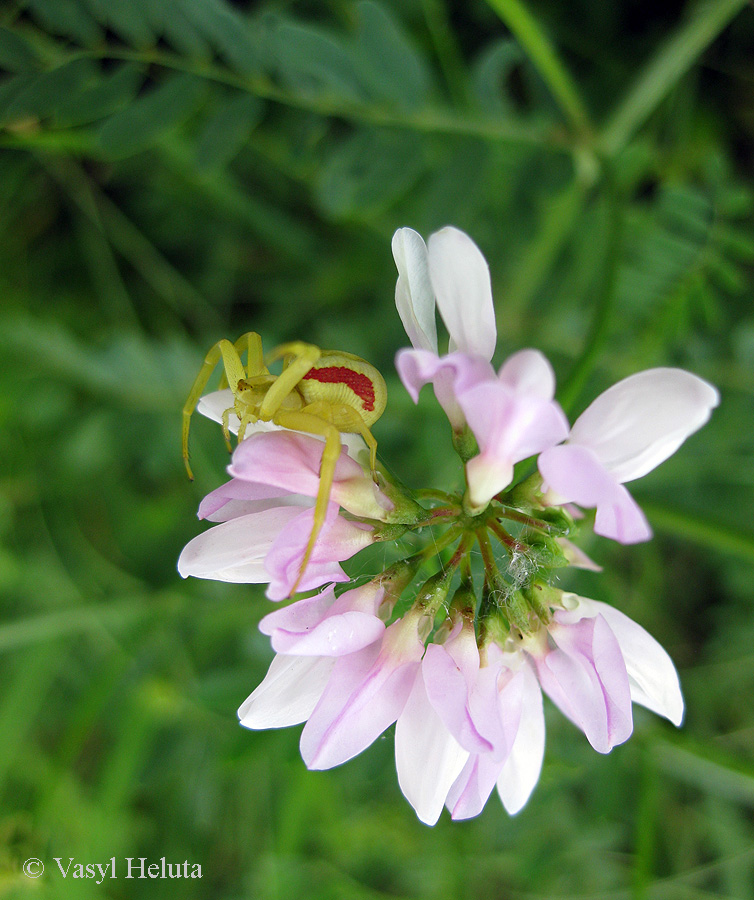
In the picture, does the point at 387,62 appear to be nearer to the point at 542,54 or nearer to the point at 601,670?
the point at 542,54

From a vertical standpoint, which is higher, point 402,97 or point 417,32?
point 417,32

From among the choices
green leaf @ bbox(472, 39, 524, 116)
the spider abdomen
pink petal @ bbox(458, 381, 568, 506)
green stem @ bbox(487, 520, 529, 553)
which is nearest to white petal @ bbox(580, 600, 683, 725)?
green stem @ bbox(487, 520, 529, 553)

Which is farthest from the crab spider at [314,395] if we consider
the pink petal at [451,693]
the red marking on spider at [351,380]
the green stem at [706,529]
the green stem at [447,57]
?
the green stem at [447,57]

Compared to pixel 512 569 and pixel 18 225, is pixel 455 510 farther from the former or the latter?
pixel 18 225

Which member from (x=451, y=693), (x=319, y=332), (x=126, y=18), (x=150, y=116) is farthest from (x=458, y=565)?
(x=319, y=332)

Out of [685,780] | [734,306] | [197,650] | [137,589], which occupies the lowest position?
[685,780]

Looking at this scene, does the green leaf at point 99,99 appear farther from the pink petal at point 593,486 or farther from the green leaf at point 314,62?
the pink petal at point 593,486

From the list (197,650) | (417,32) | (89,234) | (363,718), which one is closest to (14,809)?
(197,650)

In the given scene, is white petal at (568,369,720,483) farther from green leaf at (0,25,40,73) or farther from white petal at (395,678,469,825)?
green leaf at (0,25,40,73)
